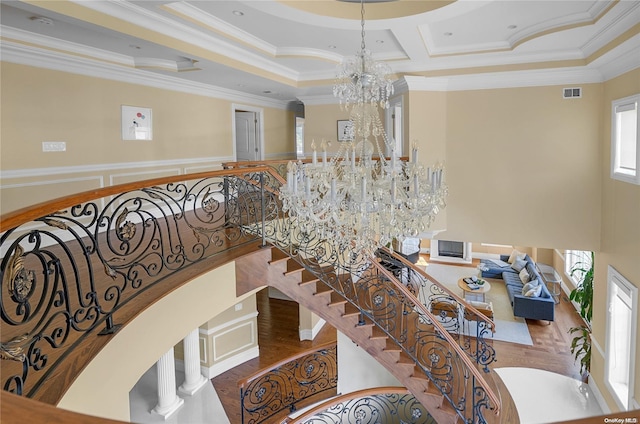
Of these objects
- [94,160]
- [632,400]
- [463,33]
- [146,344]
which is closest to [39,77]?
[94,160]

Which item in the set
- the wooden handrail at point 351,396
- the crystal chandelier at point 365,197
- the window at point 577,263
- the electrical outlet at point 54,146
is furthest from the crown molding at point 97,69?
the window at point 577,263

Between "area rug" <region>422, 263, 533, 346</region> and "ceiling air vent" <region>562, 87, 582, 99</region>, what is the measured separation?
5666 millimetres

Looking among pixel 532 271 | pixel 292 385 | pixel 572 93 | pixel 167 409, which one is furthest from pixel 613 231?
pixel 167 409

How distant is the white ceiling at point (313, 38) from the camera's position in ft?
13.7

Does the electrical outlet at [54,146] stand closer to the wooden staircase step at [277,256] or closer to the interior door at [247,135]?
the wooden staircase step at [277,256]

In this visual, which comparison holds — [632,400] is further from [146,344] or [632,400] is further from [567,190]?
[146,344]

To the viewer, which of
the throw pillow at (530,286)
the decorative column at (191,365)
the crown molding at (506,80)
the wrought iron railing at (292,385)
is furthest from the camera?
the throw pillow at (530,286)

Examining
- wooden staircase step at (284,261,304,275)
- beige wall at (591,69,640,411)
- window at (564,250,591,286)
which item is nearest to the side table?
window at (564,250,591,286)

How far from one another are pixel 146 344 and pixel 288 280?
2207mm

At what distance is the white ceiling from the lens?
418 cm

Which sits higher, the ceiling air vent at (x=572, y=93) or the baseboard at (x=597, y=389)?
the ceiling air vent at (x=572, y=93)

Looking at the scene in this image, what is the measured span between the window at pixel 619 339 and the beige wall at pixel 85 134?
7.39 meters

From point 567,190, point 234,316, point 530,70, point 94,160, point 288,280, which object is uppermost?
point 530,70

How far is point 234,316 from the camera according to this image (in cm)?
872
